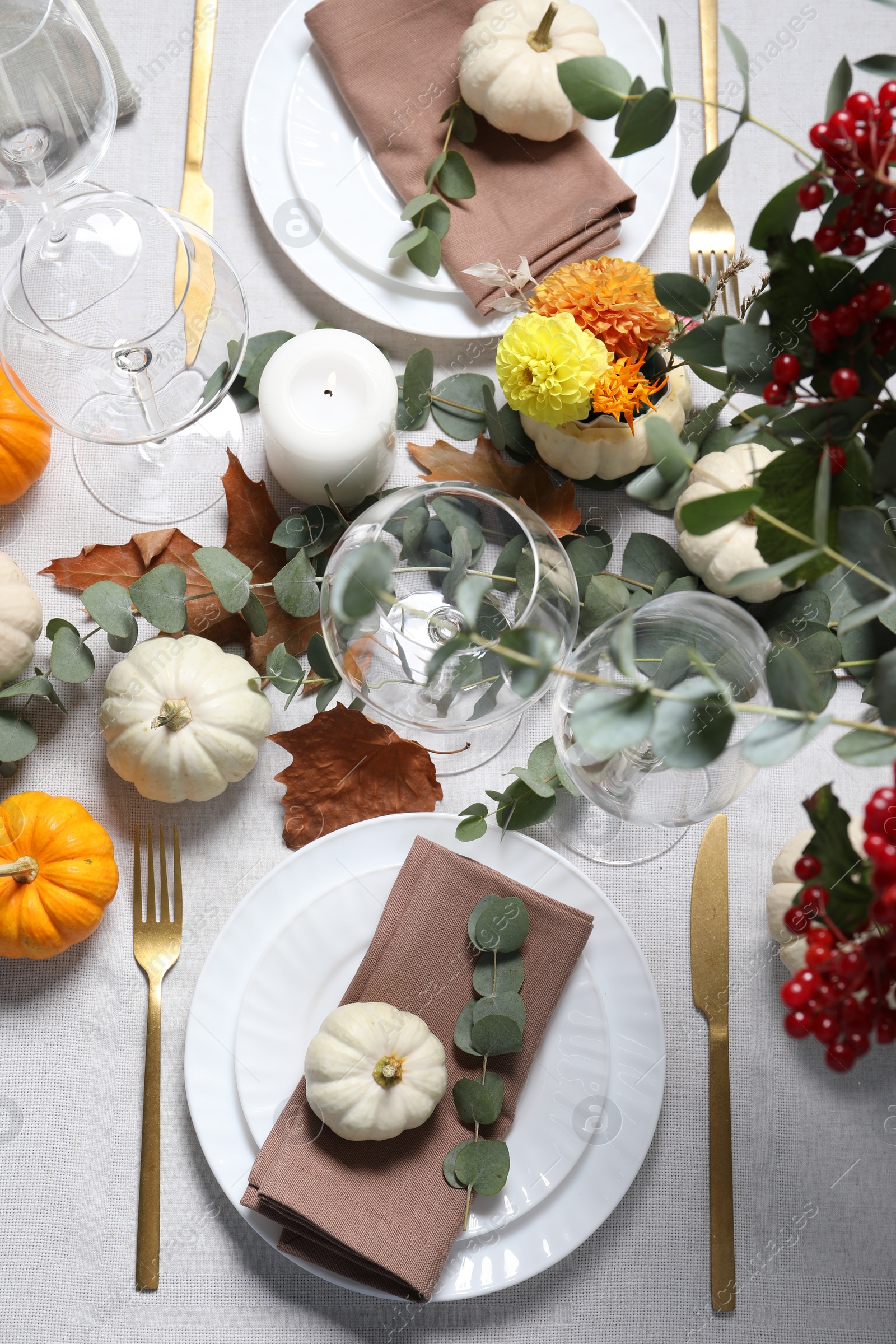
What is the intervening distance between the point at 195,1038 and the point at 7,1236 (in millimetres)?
233

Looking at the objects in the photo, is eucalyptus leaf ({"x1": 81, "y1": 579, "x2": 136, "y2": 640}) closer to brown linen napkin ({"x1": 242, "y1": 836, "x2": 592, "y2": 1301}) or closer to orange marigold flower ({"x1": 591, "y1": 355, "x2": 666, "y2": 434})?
brown linen napkin ({"x1": 242, "y1": 836, "x2": 592, "y2": 1301})

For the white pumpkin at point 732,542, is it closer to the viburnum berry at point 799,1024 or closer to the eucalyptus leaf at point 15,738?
the viburnum berry at point 799,1024

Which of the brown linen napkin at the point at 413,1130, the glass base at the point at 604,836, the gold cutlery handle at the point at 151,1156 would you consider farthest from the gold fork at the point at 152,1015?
the glass base at the point at 604,836

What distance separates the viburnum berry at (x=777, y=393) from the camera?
0.48m

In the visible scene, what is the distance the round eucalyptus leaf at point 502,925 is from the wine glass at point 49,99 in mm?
668

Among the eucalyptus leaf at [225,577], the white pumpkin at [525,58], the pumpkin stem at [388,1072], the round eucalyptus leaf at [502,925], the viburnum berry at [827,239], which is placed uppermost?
the white pumpkin at [525,58]

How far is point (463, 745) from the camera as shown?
816mm

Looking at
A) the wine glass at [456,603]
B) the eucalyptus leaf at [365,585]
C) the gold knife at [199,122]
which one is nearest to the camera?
the eucalyptus leaf at [365,585]

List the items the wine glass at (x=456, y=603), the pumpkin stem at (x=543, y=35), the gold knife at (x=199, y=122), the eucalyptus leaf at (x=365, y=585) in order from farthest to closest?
the gold knife at (x=199, y=122) < the pumpkin stem at (x=543, y=35) < the wine glass at (x=456, y=603) < the eucalyptus leaf at (x=365, y=585)

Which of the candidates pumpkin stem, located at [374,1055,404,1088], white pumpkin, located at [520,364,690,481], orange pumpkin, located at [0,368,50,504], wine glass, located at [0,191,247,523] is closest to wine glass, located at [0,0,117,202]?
wine glass, located at [0,191,247,523]

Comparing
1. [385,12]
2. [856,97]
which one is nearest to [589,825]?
[856,97]

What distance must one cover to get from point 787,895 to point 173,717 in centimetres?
50

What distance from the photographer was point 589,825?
830mm

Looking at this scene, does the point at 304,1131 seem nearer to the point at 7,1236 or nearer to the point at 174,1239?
the point at 174,1239
